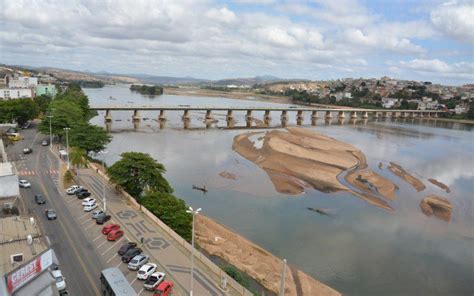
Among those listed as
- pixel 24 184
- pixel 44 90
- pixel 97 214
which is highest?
pixel 44 90

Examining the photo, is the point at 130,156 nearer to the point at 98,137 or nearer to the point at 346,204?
the point at 98,137

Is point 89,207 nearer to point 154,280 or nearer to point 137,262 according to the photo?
point 137,262

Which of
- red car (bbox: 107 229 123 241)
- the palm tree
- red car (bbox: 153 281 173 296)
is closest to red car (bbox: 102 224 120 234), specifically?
red car (bbox: 107 229 123 241)

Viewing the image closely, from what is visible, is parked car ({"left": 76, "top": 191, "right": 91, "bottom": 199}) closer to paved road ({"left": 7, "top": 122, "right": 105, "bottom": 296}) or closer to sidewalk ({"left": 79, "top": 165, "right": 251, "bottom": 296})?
sidewalk ({"left": 79, "top": 165, "right": 251, "bottom": 296})

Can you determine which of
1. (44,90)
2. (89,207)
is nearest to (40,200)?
(89,207)

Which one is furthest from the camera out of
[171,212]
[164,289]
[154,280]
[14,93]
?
[14,93]

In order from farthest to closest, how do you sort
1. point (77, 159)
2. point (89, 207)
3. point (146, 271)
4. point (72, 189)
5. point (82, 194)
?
point (77, 159) → point (72, 189) → point (82, 194) → point (89, 207) → point (146, 271)

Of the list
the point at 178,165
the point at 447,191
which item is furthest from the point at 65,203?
the point at 447,191
